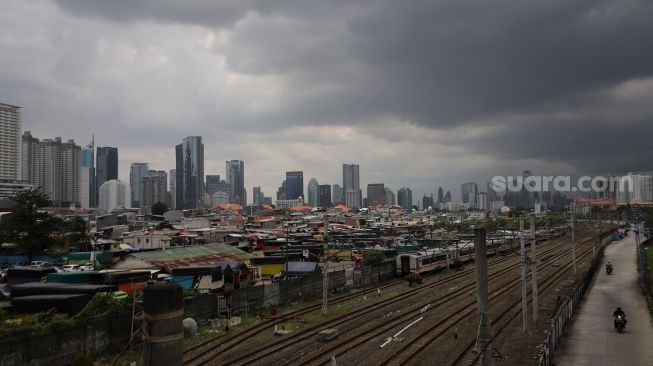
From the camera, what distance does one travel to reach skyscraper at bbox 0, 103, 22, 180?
607ft

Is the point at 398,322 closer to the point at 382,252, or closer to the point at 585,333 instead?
the point at 585,333

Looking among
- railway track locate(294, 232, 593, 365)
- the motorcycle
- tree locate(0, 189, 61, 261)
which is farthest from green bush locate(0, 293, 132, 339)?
tree locate(0, 189, 61, 261)

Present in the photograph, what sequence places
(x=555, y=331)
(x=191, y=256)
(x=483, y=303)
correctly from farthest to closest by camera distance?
(x=191, y=256) → (x=555, y=331) → (x=483, y=303)

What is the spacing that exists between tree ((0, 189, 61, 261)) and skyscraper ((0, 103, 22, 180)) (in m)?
158

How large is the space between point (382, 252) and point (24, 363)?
38754 mm

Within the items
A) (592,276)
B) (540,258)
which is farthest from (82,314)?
(540,258)

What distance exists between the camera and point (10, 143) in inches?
7392

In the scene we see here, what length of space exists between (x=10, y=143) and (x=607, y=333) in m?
214

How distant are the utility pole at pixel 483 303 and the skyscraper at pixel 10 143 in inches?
8278

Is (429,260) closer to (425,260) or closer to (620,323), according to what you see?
(425,260)

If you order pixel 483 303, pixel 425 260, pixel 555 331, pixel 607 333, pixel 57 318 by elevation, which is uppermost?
pixel 483 303

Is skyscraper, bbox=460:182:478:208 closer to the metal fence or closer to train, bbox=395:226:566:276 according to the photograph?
train, bbox=395:226:566:276

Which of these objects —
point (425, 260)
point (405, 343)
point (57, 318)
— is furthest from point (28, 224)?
point (405, 343)

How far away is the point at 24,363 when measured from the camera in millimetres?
15695
